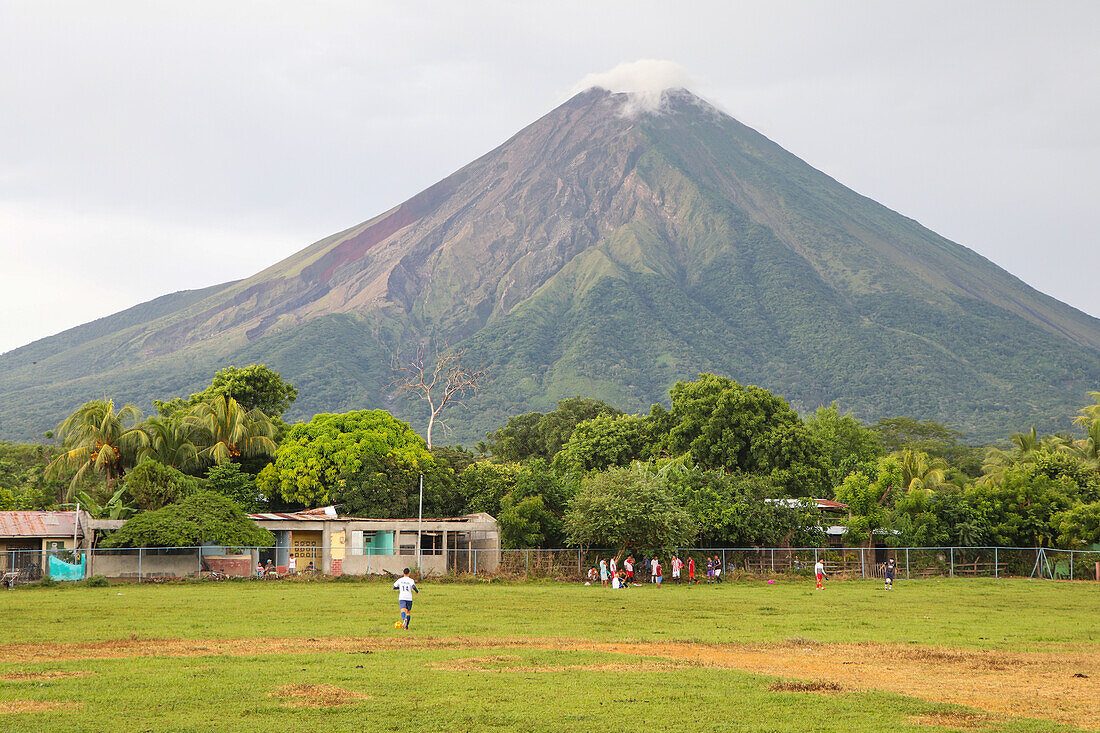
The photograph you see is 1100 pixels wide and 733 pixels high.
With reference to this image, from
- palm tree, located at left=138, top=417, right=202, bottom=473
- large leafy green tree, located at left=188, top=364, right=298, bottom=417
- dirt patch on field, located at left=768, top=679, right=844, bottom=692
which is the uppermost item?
large leafy green tree, located at left=188, top=364, right=298, bottom=417

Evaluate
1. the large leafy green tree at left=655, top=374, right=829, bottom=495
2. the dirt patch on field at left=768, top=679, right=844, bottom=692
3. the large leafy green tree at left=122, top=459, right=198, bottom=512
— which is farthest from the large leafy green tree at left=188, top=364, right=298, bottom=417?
the dirt patch on field at left=768, top=679, right=844, bottom=692

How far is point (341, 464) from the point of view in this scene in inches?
2279

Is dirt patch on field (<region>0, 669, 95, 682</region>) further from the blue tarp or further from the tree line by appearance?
the tree line

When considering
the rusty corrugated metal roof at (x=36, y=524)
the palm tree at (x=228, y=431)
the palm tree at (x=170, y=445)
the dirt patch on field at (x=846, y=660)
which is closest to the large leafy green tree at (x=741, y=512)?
the palm tree at (x=228, y=431)

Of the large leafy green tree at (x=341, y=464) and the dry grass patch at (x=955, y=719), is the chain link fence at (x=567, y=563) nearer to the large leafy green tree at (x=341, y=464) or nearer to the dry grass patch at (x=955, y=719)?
the large leafy green tree at (x=341, y=464)

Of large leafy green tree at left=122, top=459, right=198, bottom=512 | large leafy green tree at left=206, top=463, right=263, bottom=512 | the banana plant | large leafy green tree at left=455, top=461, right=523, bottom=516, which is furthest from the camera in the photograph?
large leafy green tree at left=455, top=461, right=523, bottom=516

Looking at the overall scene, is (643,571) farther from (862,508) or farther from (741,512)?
(862,508)

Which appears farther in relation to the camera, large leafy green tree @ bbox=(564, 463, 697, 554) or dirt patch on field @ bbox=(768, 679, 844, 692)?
large leafy green tree @ bbox=(564, 463, 697, 554)

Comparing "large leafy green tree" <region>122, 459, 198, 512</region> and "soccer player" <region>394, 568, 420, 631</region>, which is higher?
"large leafy green tree" <region>122, 459, 198, 512</region>

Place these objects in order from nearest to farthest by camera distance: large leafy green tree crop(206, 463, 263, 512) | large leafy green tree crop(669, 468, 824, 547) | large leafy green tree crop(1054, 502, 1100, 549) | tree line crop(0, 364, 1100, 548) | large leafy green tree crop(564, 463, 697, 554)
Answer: large leafy green tree crop(564, 463, 697, 554) < tree line crop(0, 364, 1100, 548) < large leafy green tree crop(1054, 502, 1100, 549) < large leafy green tree crop(669, 468, 824, 547) < large leafy green tree crop(206, 463, 263, 512)

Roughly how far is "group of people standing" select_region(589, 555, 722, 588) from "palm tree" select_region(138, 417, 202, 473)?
24055 mm

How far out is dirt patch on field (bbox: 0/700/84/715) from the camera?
41.9ft

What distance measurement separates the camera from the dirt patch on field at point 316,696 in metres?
13.4

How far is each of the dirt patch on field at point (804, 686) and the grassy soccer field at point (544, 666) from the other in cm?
4
